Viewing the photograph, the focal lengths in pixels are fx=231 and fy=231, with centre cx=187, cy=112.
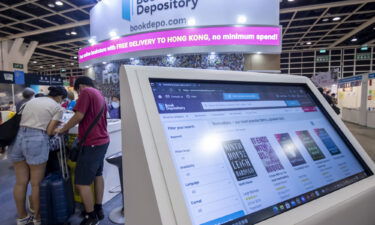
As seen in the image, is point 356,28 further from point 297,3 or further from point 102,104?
point 102,104

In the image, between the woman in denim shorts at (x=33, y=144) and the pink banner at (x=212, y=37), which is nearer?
the woman in denim shorts at (x=33, y=144)

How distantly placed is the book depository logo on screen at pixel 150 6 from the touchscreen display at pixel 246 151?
4.72 metres

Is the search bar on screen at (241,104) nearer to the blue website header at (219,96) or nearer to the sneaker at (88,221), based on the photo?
the blue website header at (219,96)

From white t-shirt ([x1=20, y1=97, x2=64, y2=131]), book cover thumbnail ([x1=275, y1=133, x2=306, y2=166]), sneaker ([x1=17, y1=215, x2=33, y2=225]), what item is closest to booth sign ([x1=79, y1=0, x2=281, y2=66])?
white t-shirt ([x1=20, y1=97, x2=64, y2=131])

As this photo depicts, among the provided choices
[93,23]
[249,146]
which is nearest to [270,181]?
[249,146]

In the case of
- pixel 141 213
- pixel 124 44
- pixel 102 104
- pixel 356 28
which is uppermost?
pixel 356 28

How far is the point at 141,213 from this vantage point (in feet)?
1.34

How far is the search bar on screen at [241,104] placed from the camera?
53 centimetres

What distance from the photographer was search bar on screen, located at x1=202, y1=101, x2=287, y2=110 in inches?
21.0

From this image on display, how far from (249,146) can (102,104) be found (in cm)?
185

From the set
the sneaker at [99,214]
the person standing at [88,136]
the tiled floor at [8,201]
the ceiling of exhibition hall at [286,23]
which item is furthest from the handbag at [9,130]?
the ceiling of exhibition hall at [286,23]

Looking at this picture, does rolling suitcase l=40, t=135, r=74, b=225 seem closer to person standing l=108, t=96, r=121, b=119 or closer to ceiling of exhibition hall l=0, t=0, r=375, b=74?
person standing l=108, t=96, r=121, b=119

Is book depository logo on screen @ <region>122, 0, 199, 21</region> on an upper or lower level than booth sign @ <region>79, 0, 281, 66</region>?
upper

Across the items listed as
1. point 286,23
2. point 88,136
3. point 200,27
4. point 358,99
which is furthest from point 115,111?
point 358,99
